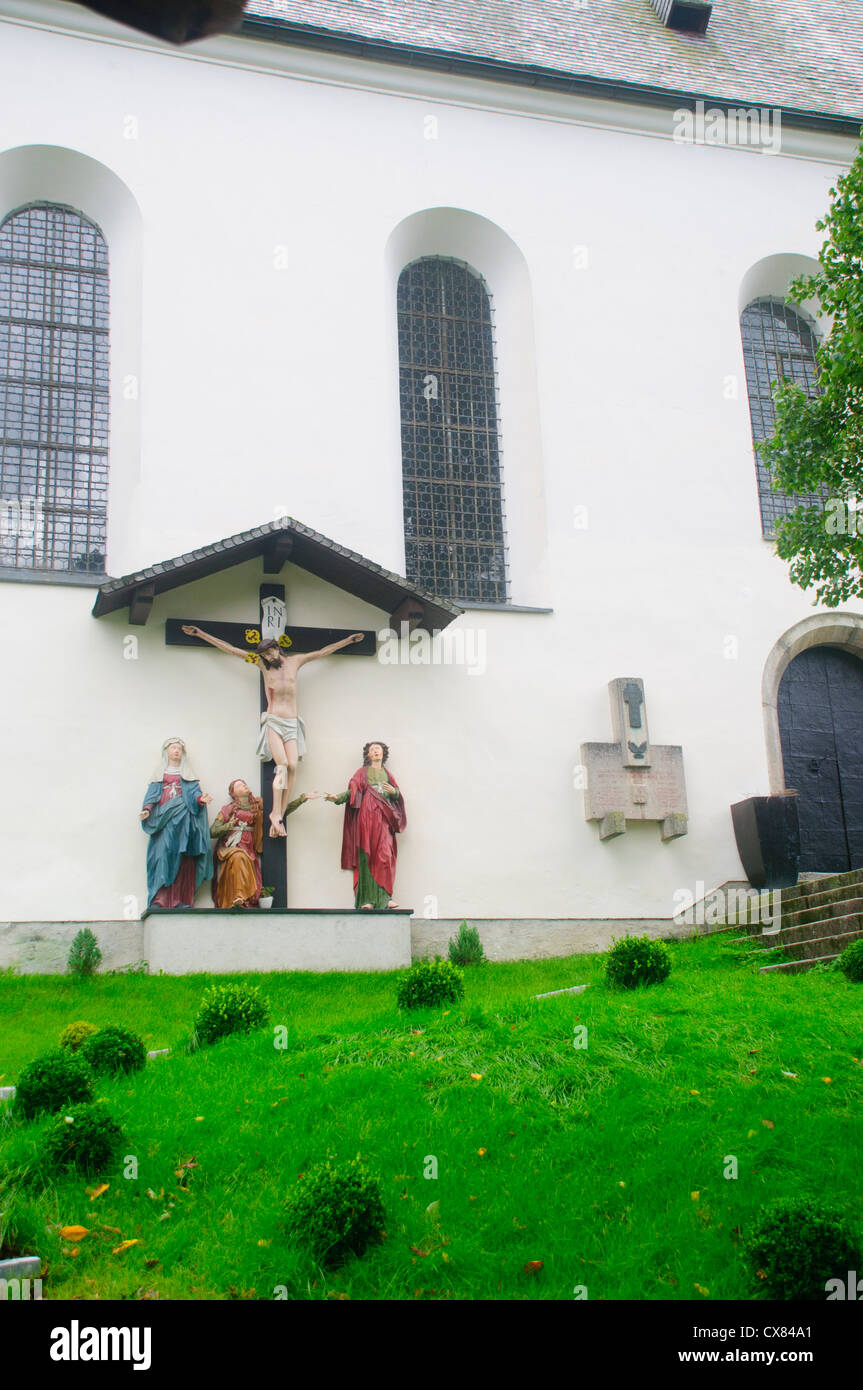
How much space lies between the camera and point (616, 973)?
11273 mm

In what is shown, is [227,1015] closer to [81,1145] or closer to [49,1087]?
[49,1087]

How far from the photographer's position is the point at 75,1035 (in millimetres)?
→ 9547

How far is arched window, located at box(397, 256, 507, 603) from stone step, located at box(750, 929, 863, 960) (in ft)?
19.8

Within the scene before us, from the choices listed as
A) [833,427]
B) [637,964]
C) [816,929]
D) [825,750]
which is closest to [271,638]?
[637,964]

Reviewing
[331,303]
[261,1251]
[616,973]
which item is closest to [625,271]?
[331,303]

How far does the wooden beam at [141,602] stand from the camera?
1427cm

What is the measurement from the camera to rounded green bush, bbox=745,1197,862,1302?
5.77 meters

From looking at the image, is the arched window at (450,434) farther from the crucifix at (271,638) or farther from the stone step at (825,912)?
the stone step at (825,912)

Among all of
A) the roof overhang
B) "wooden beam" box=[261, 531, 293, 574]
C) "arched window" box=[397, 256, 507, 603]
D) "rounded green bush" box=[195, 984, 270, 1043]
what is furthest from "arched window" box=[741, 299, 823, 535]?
"rounded green bush" box=[195, 984, 270, 1043]

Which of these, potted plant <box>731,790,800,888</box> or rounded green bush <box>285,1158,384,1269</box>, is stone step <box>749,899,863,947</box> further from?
rounded green bush <box>285,1158,384,1269</box>

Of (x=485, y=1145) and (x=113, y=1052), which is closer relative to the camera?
(x=485, y=1145)

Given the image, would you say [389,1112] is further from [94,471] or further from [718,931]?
[94,471]

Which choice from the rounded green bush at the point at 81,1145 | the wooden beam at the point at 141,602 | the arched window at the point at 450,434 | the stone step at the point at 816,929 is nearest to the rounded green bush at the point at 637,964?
the stone step at the point at 816,929

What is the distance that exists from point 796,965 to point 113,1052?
6217mm
